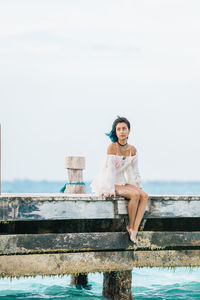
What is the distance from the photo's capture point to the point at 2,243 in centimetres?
645

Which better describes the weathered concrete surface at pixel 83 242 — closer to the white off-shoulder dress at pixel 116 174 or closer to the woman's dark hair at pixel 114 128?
the white off-shoulder dress at pixel 116 174

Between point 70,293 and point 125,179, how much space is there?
3544 millimetres

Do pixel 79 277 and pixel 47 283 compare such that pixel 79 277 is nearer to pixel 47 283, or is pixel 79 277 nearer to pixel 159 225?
pixel 47 283

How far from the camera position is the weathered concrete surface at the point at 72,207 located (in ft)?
21.0

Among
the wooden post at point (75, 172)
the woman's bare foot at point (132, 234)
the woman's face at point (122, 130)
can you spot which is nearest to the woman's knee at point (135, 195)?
the woman's bare foot at point (132, 234)

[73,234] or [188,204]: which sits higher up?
[188,204]

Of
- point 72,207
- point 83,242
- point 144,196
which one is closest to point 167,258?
point 144,196

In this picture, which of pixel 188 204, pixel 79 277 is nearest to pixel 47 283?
pixel 79 277

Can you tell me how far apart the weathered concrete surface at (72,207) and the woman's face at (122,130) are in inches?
37.3

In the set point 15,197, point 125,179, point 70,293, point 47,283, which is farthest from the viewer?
point 47,283

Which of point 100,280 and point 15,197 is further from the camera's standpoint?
point 100,280

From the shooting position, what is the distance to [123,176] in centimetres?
686

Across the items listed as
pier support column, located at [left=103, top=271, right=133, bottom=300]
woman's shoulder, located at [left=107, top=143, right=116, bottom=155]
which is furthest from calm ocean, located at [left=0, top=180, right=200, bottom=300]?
woman's shoulder, located at [left=107, top=143, right=116, bottom=155]

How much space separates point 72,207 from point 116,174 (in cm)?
86
